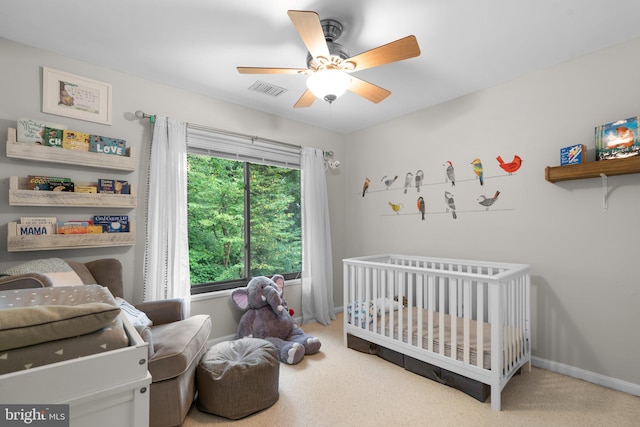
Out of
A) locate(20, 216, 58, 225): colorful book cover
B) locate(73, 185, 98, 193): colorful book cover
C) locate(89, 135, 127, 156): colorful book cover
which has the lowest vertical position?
locate(20, 216, 58, 225): colorful book cover

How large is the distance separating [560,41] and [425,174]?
56.4 inches

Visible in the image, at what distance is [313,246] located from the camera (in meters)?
3.38

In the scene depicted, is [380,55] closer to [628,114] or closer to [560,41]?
[560,41]

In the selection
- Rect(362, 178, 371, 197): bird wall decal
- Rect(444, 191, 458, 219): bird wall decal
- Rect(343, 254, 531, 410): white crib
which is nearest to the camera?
Rect(343, 254, 531, 410): white crib

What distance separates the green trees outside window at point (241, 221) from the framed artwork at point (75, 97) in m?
0.86

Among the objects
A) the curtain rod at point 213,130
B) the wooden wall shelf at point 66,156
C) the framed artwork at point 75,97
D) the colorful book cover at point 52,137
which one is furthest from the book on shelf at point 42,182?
the curtain rod at point 213,130

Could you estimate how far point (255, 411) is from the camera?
1.78 meters

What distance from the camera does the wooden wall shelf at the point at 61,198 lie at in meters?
1.86

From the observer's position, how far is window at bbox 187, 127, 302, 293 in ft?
10.2

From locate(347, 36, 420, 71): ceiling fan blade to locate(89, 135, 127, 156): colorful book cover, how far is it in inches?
71.3

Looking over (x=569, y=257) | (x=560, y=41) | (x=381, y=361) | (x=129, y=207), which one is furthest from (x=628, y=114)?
(x=129, y=207)

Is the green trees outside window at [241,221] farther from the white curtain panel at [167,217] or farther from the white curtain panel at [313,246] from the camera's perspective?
the white curtain panel at [167,217]

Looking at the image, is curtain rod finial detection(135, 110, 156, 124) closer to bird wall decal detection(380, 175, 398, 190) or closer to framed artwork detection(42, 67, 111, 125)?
framed artwork detection(42, 67, 111, 125)

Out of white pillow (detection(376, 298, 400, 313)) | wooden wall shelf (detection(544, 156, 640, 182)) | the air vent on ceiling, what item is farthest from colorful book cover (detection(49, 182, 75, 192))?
wooden wall shelf (detection(544, 156, 640, 182))
